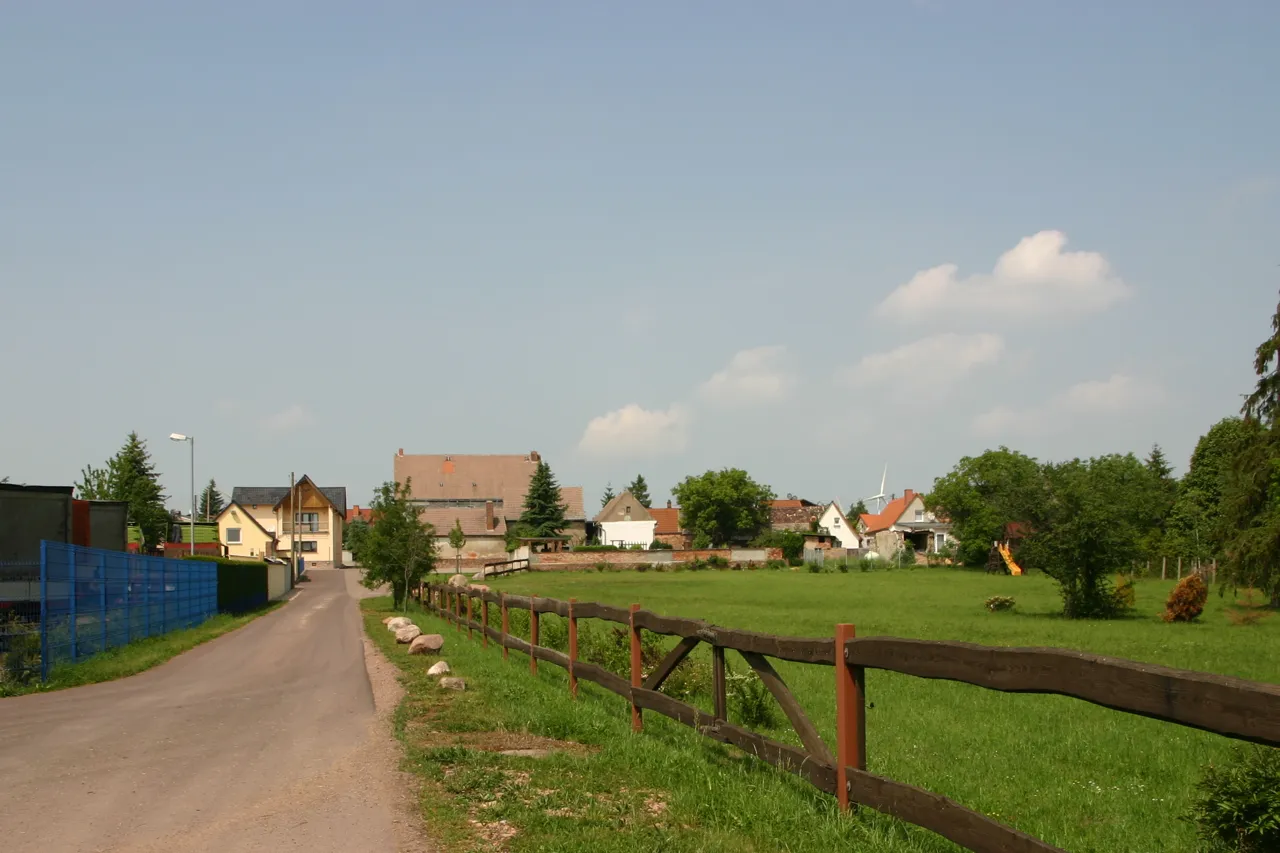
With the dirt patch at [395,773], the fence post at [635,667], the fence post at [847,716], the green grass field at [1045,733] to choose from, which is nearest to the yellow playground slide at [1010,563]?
the green grass field at [1045,733]

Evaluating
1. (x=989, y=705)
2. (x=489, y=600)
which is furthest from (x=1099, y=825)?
(x=489, y=600)

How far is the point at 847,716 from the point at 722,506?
113886 millimetres

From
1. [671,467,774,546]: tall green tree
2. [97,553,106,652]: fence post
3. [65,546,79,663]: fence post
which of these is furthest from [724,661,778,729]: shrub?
[671,467,774,546]: tall green tree

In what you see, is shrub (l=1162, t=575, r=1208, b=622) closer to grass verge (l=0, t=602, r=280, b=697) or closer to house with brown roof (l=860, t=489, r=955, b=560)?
grass verge (l=0, t=602, r=280, b=697)

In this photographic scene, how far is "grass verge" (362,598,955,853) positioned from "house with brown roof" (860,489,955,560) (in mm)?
89296

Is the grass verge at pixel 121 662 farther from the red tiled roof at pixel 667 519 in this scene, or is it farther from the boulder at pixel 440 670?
the red tiled roof at pixel 667 519

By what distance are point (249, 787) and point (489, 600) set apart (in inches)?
419

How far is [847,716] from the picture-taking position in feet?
19.3

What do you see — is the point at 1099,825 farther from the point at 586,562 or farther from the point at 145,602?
the point at 586,562

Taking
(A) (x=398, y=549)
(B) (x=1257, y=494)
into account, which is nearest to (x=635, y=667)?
(B) (x=1257, y=494)

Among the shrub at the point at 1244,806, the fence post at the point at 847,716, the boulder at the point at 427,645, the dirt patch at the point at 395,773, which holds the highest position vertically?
the fence post at the point at 847,716

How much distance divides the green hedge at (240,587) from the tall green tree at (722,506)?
7587 cm

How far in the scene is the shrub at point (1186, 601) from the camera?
1179 inches

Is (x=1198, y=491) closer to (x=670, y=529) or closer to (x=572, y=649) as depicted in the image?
(x=670, y=529)
